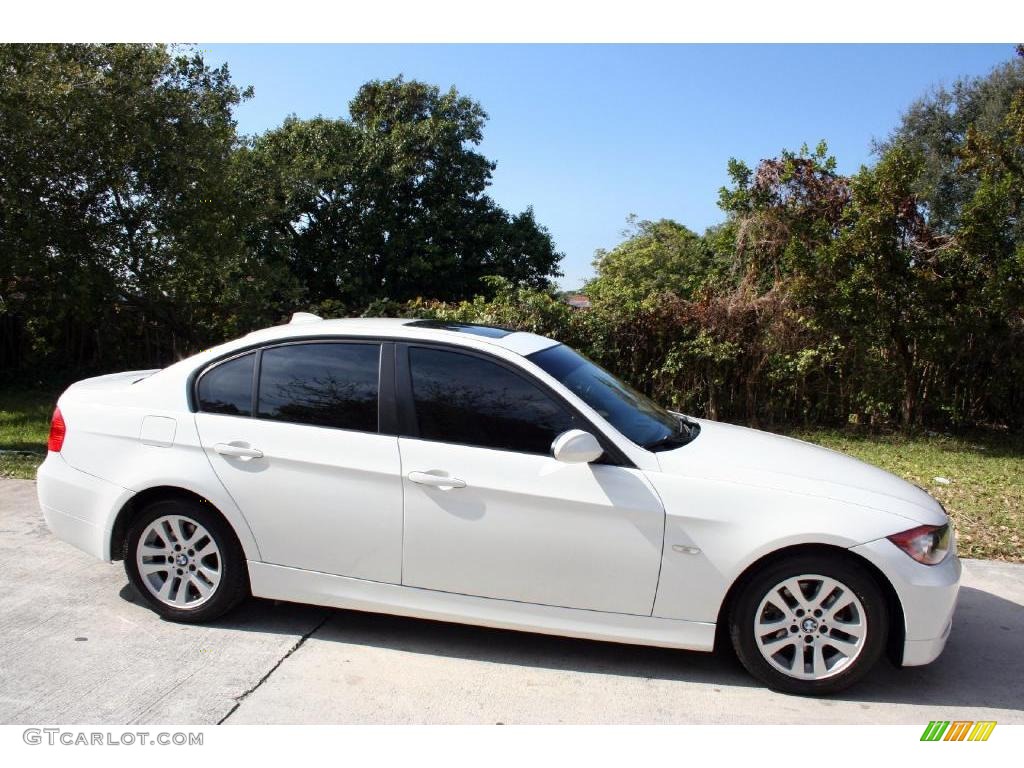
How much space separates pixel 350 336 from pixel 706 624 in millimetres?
2246

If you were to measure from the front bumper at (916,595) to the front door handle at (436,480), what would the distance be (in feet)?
5.86

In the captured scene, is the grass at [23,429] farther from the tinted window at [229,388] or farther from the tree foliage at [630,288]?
the tinted window at [229,388]

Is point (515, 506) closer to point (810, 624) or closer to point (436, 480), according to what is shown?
point (436, 480)

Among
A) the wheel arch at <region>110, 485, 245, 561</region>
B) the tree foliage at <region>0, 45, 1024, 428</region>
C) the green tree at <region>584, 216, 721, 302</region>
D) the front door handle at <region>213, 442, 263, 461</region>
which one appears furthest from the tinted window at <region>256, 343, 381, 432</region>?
the green tree at <region>584, 216, 721, 302</region>

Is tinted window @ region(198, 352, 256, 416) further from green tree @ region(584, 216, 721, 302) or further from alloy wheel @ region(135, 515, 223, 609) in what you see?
green tree @ region(584, 216, 721, 302)

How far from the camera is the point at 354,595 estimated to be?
4.21 metres

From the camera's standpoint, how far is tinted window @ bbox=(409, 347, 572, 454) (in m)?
4.07

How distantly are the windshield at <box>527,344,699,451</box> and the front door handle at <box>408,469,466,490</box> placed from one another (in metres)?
0.72

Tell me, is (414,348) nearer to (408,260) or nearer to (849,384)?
(849,384)

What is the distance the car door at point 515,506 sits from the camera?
3.88m

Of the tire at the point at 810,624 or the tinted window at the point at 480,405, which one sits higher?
the tinted window at the point at 480,405
